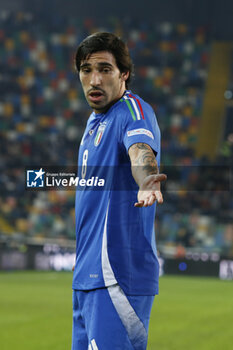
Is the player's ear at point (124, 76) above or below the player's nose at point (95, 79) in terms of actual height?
above

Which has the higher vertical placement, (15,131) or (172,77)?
(172,77)

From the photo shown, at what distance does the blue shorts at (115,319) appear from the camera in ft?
7.12

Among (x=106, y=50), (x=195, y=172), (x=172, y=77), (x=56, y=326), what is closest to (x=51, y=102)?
(x=172, y=77)

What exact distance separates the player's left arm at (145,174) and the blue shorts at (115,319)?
39 cm

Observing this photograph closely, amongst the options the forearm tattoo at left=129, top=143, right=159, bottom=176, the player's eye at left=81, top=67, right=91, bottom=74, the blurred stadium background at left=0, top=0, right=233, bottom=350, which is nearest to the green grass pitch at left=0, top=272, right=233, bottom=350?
the blurred stadium background at left=0, top=0, right=233, bottom=350

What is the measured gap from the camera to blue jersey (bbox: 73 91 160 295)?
87.4 inches

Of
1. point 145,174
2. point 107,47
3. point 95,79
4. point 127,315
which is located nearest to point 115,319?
point 127,315

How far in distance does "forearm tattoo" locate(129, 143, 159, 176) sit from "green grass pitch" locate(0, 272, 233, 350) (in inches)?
176

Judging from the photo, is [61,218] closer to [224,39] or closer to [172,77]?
[172,77]

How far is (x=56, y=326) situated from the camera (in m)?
7.84

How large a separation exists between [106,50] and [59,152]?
63.1 ft

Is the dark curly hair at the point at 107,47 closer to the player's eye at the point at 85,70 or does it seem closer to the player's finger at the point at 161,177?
the player's eye at the point at 85,70

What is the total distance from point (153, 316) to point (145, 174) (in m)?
7.28
